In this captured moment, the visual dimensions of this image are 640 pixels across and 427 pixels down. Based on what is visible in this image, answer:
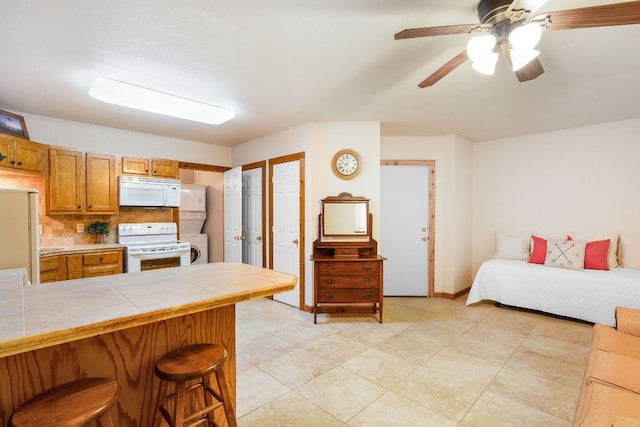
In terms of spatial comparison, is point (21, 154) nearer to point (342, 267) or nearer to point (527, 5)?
point (342, 267)

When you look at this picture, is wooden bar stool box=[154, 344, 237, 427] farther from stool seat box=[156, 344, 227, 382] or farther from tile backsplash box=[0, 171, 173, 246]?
tile backsplash box=[0, 171, 173, 246]

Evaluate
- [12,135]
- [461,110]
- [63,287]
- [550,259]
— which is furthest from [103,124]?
[550,259]

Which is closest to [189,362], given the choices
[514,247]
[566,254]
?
[566,254]

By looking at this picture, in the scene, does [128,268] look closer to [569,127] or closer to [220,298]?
[220,298]

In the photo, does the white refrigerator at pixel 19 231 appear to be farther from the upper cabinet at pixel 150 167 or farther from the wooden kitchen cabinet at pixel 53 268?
the upper cabinet at pixel 150 167

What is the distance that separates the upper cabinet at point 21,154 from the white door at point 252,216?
250 centimetres

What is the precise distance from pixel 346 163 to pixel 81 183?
3.38 metres

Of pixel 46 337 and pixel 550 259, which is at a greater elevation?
pixel 46 337

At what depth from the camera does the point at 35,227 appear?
249 centimetres

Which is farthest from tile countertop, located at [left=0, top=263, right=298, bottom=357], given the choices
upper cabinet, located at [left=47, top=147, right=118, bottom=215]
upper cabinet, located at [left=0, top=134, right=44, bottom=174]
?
upper cabinet, located at [left=47, top=147, right=118, bottom=215]

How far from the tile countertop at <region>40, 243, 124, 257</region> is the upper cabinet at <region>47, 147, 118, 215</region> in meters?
0.43

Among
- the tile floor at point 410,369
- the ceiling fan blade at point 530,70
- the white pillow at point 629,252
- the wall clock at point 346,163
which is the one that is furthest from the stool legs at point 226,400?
the white pillow at point 629,252

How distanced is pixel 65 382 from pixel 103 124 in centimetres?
379

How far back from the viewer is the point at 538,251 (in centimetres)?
404
